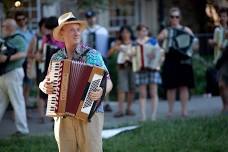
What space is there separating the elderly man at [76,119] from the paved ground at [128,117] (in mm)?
4134

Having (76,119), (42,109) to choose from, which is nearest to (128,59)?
(42,109)

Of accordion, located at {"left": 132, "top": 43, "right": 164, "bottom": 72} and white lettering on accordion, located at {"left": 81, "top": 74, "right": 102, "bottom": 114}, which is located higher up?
white lettering on accordion, located at {"left": 81, "top": 74, "right": 102, "bottom": 114}

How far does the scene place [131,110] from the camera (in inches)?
496

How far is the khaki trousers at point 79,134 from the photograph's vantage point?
590 cm

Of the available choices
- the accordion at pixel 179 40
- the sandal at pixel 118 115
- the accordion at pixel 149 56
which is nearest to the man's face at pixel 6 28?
the accordion at pixel 149 56

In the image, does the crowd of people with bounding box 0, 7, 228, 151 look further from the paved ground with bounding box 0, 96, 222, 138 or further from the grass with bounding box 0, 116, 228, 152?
the grass with bounding box 0, 116, 228, 152

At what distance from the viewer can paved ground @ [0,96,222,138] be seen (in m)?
10.6

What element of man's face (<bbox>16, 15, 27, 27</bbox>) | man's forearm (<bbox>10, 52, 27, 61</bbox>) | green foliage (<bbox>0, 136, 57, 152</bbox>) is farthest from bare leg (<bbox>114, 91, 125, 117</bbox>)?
green foliage (<bbox>0, 136, 57, 152</bbox>)

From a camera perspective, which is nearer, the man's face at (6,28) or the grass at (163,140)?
Result: the grass at (163,140)

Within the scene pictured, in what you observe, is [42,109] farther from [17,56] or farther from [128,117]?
[17,56]

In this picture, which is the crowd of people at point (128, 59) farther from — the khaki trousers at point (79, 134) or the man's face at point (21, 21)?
the khaki trousers at point (79, 134)

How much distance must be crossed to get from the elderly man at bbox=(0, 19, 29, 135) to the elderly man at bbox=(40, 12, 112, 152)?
12.3 ft

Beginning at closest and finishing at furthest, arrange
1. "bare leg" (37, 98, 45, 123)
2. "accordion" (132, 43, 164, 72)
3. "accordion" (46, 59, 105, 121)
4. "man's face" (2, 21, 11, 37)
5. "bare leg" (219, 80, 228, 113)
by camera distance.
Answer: "accordion" (46, 59, 105, 121), "man's face" (2, 21, 11, 37), "accordion" (132, 43, 164, 72), "bare leg" (219, 80, 228, 113), "bare leg" (37, 98, 45, 123)

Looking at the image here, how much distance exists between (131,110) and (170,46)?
80.9 inches
